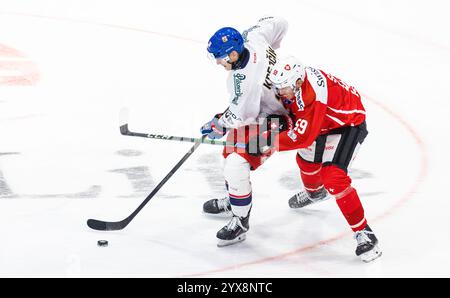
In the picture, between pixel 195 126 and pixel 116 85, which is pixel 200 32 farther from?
pixel 195 126

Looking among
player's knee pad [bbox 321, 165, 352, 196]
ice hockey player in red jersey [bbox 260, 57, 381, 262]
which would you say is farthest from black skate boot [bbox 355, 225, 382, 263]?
player's knee pad [bbox 321, 165, 352, 196]

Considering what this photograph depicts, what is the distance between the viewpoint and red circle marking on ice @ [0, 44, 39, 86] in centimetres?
729

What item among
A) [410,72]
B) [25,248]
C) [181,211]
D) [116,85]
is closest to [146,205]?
[181,211]

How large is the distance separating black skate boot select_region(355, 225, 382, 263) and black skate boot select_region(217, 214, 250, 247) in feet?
1.83

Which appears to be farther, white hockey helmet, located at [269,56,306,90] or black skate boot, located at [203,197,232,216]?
black skate boot, located at [203,197,232,216]

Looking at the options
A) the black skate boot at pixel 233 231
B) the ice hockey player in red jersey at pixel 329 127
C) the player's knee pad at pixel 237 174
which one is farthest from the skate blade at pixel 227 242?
the ice hockey player in red jersey at pixel 329 127

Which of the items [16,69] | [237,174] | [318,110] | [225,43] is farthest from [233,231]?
[16,69]

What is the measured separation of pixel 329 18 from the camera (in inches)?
338

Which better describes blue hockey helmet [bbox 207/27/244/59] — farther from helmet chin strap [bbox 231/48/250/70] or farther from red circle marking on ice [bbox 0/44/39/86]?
red circle marking on ice [bbox 0/44/39/86]

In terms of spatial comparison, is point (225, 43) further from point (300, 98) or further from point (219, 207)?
point (219, 207)

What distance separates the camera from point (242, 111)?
196 inches

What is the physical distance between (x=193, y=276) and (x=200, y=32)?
156 inches

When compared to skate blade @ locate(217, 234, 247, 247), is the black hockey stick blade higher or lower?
higher

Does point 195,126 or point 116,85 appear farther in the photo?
point 116,85
